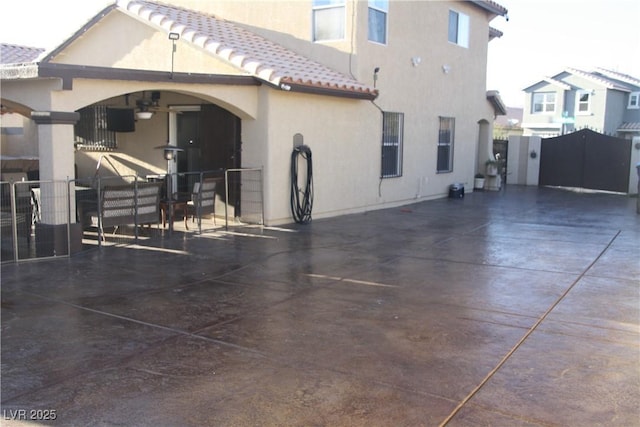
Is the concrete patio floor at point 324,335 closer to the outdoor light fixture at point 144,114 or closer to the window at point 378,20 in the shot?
the outdoor light fixture at point 144,114

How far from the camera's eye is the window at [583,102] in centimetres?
4054

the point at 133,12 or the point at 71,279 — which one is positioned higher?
the point at 133,12

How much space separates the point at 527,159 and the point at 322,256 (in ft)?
55.5

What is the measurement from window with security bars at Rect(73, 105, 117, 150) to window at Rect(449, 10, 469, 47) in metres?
10.2

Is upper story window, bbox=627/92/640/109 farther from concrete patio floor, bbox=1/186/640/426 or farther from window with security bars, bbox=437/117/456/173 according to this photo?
concrete patio floor, bbox=1/186/640/426

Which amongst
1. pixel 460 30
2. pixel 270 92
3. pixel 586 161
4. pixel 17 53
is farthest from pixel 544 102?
pixel 17 53

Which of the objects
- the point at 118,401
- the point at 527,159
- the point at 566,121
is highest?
the point at 566,121

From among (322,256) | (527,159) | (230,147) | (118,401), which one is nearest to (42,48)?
(230,147)

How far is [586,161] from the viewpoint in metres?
22.7

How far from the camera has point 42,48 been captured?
17.8 metres

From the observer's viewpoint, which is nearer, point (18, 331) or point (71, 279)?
point (18, 331)

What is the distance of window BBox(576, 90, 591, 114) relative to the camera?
40.5 metres

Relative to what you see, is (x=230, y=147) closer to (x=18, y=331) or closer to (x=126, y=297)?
(x=126, y=297)

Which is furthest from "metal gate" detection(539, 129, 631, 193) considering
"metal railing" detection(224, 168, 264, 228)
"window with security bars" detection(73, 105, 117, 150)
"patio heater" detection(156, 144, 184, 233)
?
"window with security bars" detection(73, 105, 117, 150)
